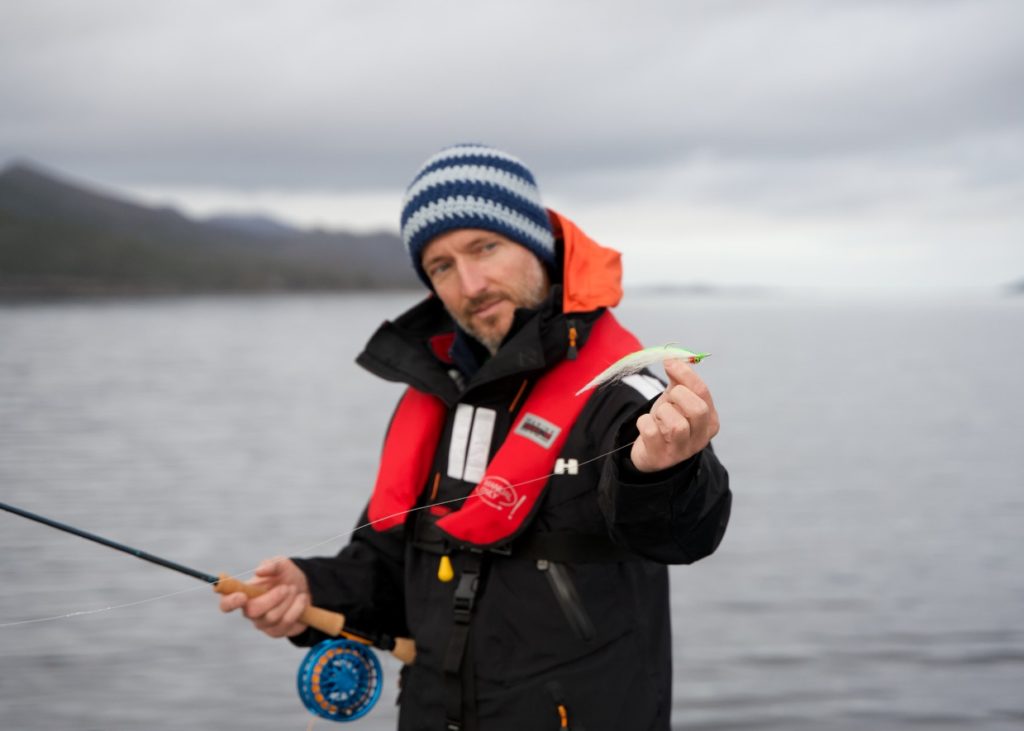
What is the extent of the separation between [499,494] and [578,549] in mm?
280

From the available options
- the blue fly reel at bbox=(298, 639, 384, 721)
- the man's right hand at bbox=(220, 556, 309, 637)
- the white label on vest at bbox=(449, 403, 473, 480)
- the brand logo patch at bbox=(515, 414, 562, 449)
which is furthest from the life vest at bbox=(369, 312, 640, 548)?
the blue fly reel at bbox=(298, 639, 384, 721)

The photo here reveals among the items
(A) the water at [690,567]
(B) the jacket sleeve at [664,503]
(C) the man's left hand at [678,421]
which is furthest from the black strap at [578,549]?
(A) the water at [690,567]

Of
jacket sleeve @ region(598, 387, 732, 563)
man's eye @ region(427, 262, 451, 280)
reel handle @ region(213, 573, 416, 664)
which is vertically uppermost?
man's eye @ region(427, 262, 451, 280)

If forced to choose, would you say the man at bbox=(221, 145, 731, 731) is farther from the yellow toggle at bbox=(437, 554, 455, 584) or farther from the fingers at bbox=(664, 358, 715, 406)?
the fingers at bbox=(664, 358, 715, 406)

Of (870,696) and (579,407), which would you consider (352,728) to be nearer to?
(870,696)

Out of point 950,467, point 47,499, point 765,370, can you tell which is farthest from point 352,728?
point 765,370

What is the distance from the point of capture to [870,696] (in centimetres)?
704

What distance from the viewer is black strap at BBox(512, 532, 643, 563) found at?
2.79 meters

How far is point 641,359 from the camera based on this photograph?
249 cm

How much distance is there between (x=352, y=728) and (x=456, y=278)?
4.50 metres

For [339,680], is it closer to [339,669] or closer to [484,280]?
[339,669]

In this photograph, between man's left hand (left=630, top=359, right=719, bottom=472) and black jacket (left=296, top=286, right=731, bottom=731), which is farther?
black jacket (left=296, top=286, right=731, bottom=731)

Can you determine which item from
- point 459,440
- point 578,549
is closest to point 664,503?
point 578,549

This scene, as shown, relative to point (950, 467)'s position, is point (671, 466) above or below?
below
